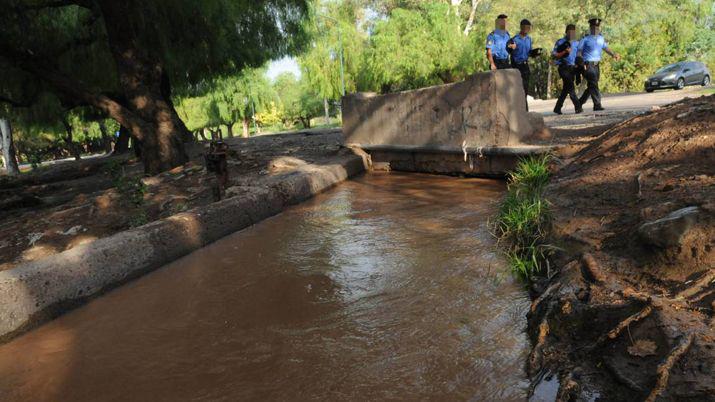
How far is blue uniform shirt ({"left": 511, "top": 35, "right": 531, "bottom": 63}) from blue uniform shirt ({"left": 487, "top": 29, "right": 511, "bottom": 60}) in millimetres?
174

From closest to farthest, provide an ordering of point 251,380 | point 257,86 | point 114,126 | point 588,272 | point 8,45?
point 251,380 → point 588,272 → point 8,45 → point 257,86 → point 114,126

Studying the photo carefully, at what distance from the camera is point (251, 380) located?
2578 mm

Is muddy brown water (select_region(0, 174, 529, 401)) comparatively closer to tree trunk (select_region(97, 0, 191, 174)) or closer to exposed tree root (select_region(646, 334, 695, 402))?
exposed tree root (select_region(646, 334, 695, 402))

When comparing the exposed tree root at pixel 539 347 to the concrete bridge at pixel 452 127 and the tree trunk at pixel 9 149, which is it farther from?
the tree trunk at pixel 9 149

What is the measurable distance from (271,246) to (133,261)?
1.33 m

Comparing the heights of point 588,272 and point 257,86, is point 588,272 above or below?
below

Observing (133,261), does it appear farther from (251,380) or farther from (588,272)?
(588,272)

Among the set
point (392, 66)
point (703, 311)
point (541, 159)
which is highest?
point (392, 66)

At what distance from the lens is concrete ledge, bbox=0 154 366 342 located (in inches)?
133

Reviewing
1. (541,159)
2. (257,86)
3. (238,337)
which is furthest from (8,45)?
(257,86)

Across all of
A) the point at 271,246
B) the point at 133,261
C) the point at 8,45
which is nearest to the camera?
the point at 133,261

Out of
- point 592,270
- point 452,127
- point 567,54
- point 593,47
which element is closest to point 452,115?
point 452,127

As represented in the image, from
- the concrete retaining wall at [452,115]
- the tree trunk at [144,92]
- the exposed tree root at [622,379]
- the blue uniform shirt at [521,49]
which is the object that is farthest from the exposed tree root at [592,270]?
the tree trunk at [144,92]

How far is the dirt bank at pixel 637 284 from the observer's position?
203 cm
